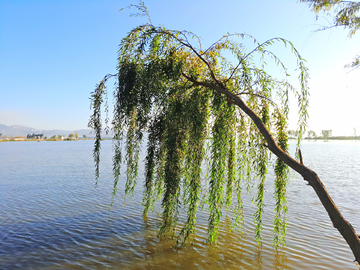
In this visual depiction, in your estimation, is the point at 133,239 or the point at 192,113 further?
the point at 133,239

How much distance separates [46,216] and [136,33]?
641 centimetres

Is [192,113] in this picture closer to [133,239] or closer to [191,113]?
A: [191,113]

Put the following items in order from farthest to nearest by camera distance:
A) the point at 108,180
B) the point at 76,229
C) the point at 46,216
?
the point at 108,180 < the point at 46,216 < the point at 76,229

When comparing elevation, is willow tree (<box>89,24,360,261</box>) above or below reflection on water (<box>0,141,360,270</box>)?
above

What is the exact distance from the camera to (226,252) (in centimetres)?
539

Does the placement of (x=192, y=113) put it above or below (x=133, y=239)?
above

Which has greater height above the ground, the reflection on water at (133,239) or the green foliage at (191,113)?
the green foliage at (191,113)

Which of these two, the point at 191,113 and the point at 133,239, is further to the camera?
the point at 133,239

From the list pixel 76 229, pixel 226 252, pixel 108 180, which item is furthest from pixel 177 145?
pixel 108 180

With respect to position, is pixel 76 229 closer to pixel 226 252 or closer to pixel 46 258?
pixel 46 258

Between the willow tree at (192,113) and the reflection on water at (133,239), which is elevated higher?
the willow tree at (192,113)

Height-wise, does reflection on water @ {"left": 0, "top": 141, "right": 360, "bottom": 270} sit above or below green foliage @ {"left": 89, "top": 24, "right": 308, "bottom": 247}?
below

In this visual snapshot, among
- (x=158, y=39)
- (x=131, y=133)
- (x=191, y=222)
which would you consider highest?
(x=158, y=39)

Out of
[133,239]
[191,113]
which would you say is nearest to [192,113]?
[191,113]
